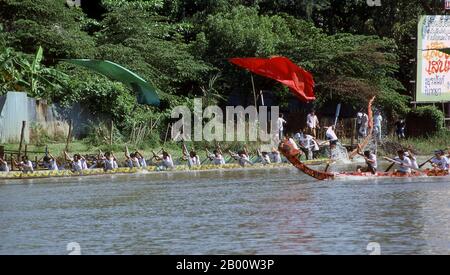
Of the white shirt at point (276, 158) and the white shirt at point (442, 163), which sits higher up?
the white shirt at point (442, 163)

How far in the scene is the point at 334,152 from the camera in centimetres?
3897

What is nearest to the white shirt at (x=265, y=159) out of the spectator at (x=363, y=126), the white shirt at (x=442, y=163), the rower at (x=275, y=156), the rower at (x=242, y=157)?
the rower at (x=275, y=156)

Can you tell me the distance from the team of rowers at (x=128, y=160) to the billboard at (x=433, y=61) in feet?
30.2

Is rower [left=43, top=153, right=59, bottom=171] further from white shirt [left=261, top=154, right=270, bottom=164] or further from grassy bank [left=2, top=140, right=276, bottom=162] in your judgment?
white shirt [left=261, top=154, right=270, bottom=164]

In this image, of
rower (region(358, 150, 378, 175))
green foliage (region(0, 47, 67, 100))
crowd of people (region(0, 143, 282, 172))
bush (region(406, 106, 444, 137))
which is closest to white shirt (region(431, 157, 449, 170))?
rower (region(358, 150, 378, 175))

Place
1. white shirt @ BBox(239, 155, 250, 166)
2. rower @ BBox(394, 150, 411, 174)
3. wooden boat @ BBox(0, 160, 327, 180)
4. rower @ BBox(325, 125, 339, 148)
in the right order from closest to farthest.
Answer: rower @ BBox(394, 150, 411, 174), wooden boat @ BBox(0, 160, 327, 180), rower @ BBox(325, 125, 339, 148), white shirt @ BBox(239, 155, 250, 166)

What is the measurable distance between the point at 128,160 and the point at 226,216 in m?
12.8

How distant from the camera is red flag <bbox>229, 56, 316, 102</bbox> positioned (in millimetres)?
32000

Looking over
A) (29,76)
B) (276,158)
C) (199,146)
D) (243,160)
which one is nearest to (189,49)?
(199,146)

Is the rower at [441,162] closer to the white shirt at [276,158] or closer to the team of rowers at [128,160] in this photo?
the team of rowers at [128,160]

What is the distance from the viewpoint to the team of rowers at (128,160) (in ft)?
110

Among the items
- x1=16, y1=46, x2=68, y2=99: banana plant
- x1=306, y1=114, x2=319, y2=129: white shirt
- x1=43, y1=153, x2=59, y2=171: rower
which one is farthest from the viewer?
x1=306, y1=114, x2=319, y2=129: white shirt

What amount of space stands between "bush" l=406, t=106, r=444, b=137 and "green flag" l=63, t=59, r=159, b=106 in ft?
40.3
